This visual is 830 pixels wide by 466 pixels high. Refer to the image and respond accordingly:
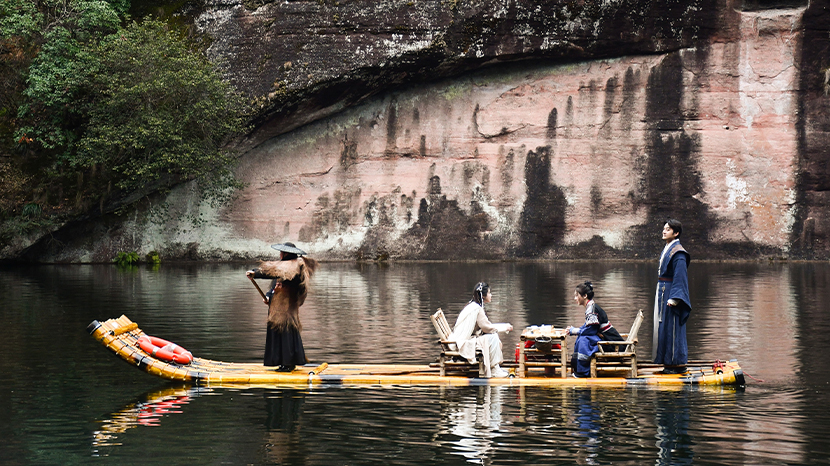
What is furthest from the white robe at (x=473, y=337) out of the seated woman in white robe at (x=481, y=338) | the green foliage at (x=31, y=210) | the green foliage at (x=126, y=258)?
the green foliage at (x=126, y=258)

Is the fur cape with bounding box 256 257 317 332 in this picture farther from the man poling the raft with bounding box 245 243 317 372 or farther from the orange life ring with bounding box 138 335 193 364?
the orange life ring with bounding box 138 335 193 364

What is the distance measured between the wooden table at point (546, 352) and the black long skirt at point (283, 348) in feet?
10.1

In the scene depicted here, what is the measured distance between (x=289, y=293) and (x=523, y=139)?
3037 cm

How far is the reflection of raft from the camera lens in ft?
41.3

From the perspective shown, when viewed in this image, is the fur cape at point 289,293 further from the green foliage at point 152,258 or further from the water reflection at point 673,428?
the green foliage at point 152,258

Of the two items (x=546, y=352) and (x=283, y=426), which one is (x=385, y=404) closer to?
(x=283, y=426)

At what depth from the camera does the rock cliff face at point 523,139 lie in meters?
39.8

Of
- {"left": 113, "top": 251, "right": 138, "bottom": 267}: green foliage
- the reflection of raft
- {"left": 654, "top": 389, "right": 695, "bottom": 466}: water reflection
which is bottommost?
{"left": 654, "top": 389, "right": 695, "bottom": 466}: water reflection

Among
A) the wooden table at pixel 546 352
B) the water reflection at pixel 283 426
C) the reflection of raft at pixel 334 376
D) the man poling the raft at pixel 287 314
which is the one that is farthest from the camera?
the man poling the raft at pixel 287 314

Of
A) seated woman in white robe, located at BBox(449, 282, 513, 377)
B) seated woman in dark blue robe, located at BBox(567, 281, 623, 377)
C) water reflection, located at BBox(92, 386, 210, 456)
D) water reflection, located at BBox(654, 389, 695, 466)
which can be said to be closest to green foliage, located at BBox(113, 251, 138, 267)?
water reflection, located at BBox(92, 386, 210, 456)

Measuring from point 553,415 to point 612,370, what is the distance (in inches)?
83.7

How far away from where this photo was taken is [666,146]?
4184 centimetres

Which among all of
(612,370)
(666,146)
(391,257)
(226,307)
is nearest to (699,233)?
(666,146)

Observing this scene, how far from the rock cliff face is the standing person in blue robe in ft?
89.2
